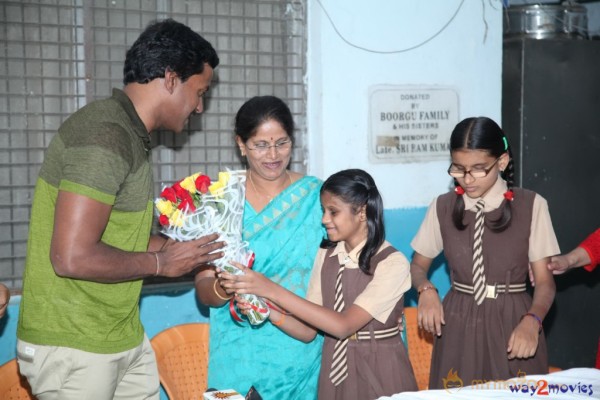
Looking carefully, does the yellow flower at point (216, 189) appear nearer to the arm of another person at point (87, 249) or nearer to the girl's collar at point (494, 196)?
the arm of another person at point (87, 249)

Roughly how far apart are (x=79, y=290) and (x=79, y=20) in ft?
6.28

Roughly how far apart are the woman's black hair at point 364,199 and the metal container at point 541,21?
8.39 ft

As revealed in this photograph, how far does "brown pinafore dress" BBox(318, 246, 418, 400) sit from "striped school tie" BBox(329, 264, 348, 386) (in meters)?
0.02

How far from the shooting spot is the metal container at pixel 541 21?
5043mm

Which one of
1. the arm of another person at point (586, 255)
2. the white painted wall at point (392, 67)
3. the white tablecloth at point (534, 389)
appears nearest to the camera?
the white tablecloth at point (534, 389)

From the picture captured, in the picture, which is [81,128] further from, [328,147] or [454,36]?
[454,36]

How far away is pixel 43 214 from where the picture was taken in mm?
2518

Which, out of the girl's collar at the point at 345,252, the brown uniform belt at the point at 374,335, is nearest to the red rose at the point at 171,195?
the girl's collar at the point at 345,252

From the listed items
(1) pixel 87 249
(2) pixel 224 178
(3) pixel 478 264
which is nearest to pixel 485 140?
(3) pixel 478 264

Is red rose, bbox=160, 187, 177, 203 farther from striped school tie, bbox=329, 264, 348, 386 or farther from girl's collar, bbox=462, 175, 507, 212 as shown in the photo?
girl's collar, bbox=462, 175, 507, 212

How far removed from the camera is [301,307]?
9.14 ft

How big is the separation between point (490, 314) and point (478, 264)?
0.21 metres

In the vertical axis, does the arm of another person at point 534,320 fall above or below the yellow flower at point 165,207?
below

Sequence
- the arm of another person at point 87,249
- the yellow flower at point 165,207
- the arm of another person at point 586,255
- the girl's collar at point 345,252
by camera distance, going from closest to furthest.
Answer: the arm of another person at point 87,249
the yellow flower at point 165,207
the girl's collar at point 345,252
the arm of another person at point 586,255
